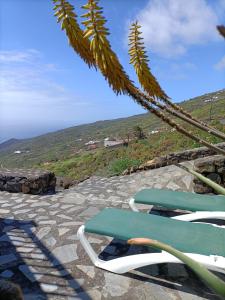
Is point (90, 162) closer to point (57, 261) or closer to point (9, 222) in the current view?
point (9, 222)

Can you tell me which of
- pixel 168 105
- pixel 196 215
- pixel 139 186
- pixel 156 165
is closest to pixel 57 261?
pixel 196 215

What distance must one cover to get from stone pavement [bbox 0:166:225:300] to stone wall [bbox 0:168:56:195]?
2.37 ft

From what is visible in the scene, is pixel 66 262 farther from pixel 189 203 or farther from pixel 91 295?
pixel 189 203

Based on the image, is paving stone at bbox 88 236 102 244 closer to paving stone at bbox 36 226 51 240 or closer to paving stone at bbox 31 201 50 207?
paving stone at bbox 36 226 51 240

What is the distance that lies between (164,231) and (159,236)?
138 mm

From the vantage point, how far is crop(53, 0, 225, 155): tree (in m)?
0.69

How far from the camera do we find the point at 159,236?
9.59 feet

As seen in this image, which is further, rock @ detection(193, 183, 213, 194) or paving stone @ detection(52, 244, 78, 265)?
rock @ detection(193, 183, 213, 194)

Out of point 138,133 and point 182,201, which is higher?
point 138,133

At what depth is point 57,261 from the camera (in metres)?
3.47

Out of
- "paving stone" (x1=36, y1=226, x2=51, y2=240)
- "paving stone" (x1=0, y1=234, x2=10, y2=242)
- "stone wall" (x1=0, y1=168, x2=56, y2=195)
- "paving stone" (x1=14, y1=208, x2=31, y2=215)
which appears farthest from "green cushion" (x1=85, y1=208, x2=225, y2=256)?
"stone wall" (x1=0, y1=168, x2=56, y2=195)

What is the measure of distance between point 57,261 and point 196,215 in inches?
73.9

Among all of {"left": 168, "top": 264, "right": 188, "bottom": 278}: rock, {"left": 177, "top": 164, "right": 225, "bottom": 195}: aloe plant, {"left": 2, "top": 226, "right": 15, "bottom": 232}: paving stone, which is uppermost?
{"left": 177, "top": 164, "right": 225, "bottom": 195}: aloe plant

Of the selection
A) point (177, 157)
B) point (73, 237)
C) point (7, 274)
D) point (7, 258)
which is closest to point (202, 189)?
point (177, 157)
